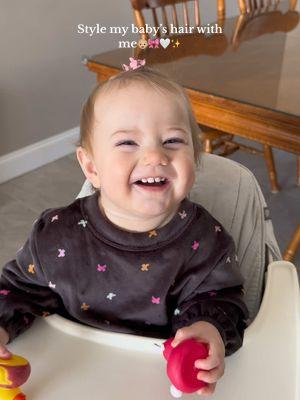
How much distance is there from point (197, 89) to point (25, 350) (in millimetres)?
833

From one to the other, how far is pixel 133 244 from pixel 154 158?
0.16 m

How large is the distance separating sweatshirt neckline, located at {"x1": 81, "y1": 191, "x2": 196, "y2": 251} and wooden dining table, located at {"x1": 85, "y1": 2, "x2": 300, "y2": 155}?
480 millimetres

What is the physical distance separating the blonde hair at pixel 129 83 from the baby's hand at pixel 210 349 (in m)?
0.30

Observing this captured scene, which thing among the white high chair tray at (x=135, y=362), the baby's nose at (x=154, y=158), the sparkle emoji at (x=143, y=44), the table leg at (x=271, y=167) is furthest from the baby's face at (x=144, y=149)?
the table leg at (x=271, y=167)

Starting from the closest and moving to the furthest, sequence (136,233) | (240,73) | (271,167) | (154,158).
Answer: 1. (154,158)
2. (136,233)
3. (240,73)
4. (271,167)

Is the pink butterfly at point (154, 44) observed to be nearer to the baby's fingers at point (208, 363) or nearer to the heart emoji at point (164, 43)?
the heart emoji at point (164, 43)

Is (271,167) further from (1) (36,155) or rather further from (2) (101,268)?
(2) (101,268)

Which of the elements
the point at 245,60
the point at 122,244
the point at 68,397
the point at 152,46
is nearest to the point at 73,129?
the point at 152,46

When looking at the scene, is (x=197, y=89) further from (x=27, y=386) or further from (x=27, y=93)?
(x=27, y=93)

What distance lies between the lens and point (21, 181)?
2307 millimetres

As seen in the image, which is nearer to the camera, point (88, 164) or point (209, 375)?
point (209, 375)

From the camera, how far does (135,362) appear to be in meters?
0.69

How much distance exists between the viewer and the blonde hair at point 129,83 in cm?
72

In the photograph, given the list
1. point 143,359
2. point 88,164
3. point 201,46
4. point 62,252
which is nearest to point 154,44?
point 201,46
